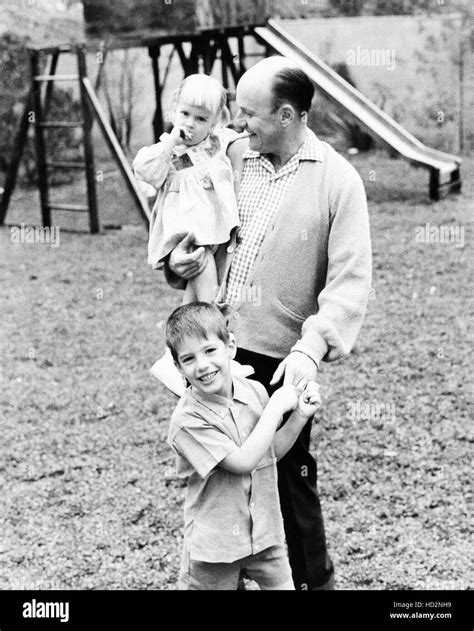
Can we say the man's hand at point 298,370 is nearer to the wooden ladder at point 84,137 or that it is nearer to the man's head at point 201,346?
the man's head at point 201,346

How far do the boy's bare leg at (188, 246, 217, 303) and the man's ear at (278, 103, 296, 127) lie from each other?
0.39m

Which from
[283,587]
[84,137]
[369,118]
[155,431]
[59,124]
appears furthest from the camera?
[369,118]

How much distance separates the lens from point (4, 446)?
449cm

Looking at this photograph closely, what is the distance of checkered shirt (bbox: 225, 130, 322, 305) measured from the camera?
2.48 metres

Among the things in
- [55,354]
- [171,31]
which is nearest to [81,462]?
[55,354]

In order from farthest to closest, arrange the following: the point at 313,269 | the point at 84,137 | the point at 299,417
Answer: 1. the point at 84,137
2. the point at 313,269
3. the point at 299,417

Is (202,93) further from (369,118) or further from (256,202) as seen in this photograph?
(369,118)

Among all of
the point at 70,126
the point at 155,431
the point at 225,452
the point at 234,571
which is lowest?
the point at 155,431

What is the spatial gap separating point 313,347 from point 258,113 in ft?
1.95

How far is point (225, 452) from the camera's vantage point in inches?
86.0

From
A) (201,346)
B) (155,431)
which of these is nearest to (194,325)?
(201,346)

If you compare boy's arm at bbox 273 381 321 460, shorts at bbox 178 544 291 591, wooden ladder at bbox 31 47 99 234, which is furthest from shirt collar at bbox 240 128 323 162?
wooden ladder at bbox 31 47 99 234

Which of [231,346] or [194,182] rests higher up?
[194,182]

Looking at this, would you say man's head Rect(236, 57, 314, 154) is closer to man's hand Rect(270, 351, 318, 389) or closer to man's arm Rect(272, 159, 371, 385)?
man's arm Rect(272, 159, 371, 385)
